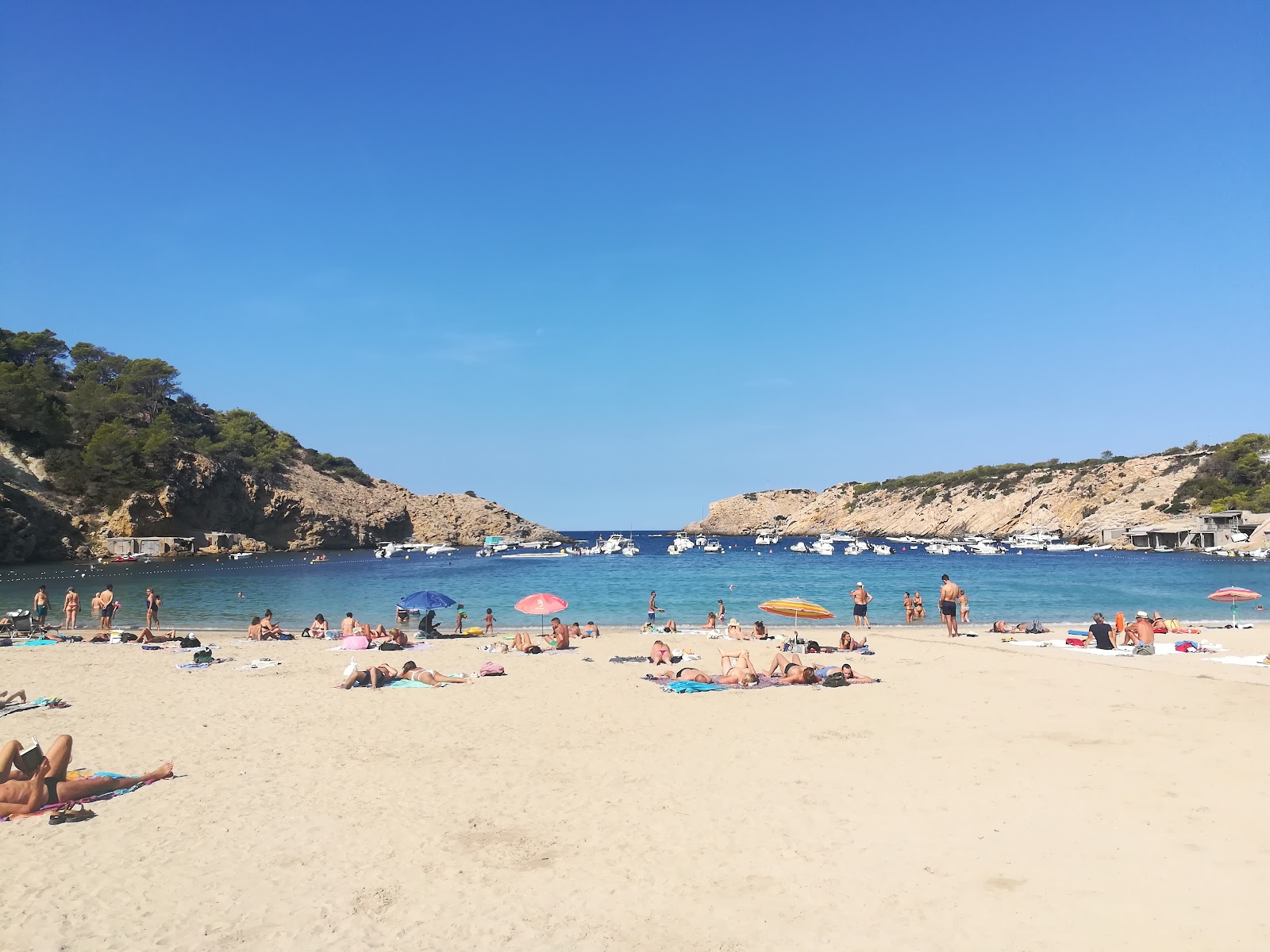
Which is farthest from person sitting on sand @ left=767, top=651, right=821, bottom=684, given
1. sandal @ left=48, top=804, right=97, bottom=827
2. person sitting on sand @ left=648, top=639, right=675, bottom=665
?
sandal @ left=48, top=804, right=97, bottom=827

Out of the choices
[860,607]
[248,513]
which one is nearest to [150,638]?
[860,607]

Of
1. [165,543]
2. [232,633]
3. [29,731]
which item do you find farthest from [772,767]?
[165,543]

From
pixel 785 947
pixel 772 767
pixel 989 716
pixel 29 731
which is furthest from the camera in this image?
pixel 989 716

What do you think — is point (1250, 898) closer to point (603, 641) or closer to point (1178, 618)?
point (603, 641)

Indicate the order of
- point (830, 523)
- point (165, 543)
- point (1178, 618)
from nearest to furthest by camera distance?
point (1178, 618), point (165, 543), point (830, 523)

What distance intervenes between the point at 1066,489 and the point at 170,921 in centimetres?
13314

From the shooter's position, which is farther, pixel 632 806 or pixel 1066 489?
pixel 1066 489

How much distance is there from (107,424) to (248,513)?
19493mm

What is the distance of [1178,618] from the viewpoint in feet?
92.9

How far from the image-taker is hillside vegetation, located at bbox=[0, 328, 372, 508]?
219 ft

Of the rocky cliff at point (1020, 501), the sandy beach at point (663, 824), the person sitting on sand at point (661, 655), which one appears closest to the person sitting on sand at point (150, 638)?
the sandy beach at point (663, 824)

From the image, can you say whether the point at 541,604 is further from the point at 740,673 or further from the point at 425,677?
the point at 740,673

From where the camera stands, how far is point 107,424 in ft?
235

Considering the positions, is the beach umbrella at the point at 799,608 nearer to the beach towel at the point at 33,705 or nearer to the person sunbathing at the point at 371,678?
the person sunbathing at the point at 371,678
